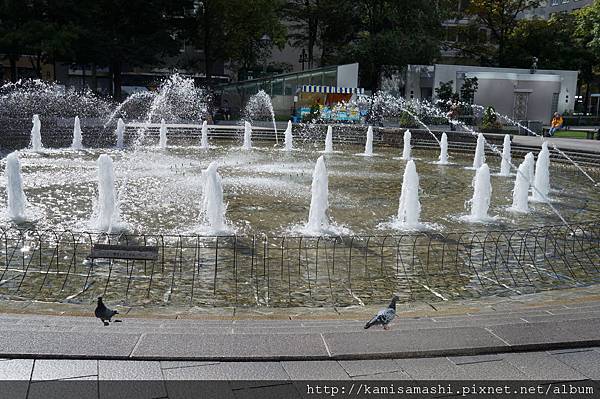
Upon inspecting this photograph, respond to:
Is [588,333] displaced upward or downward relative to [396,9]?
downward

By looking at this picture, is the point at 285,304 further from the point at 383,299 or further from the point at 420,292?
the point at 420,292

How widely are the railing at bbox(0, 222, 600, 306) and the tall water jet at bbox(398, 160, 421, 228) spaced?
139 centimetres

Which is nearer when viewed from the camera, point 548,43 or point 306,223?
point 306,223

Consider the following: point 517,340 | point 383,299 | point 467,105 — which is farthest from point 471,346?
point 467,105

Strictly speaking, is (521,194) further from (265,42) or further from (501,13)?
(501,13)

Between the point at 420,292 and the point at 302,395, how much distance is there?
4.06m

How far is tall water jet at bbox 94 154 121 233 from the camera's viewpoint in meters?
12.0

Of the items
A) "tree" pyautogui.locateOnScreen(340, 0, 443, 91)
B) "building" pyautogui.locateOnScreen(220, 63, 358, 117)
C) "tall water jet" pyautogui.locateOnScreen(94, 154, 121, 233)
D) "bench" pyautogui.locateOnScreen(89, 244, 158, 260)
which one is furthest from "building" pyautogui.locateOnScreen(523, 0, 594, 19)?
"bench" pyautogui.locateOnScreen(89, 244, 158, 260)

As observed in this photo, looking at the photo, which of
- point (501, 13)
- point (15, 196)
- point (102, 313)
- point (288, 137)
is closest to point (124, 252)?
point (102, 313)

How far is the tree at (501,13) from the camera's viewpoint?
56.5m

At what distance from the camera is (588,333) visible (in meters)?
6.32

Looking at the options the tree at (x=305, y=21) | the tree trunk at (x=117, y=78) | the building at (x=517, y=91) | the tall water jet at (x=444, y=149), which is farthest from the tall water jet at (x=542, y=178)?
the tree at (x=305, y=21)

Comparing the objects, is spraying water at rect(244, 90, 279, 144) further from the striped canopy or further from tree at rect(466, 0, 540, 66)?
tree at rect(466, 0, 540, 66)

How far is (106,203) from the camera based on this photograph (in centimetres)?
1239
